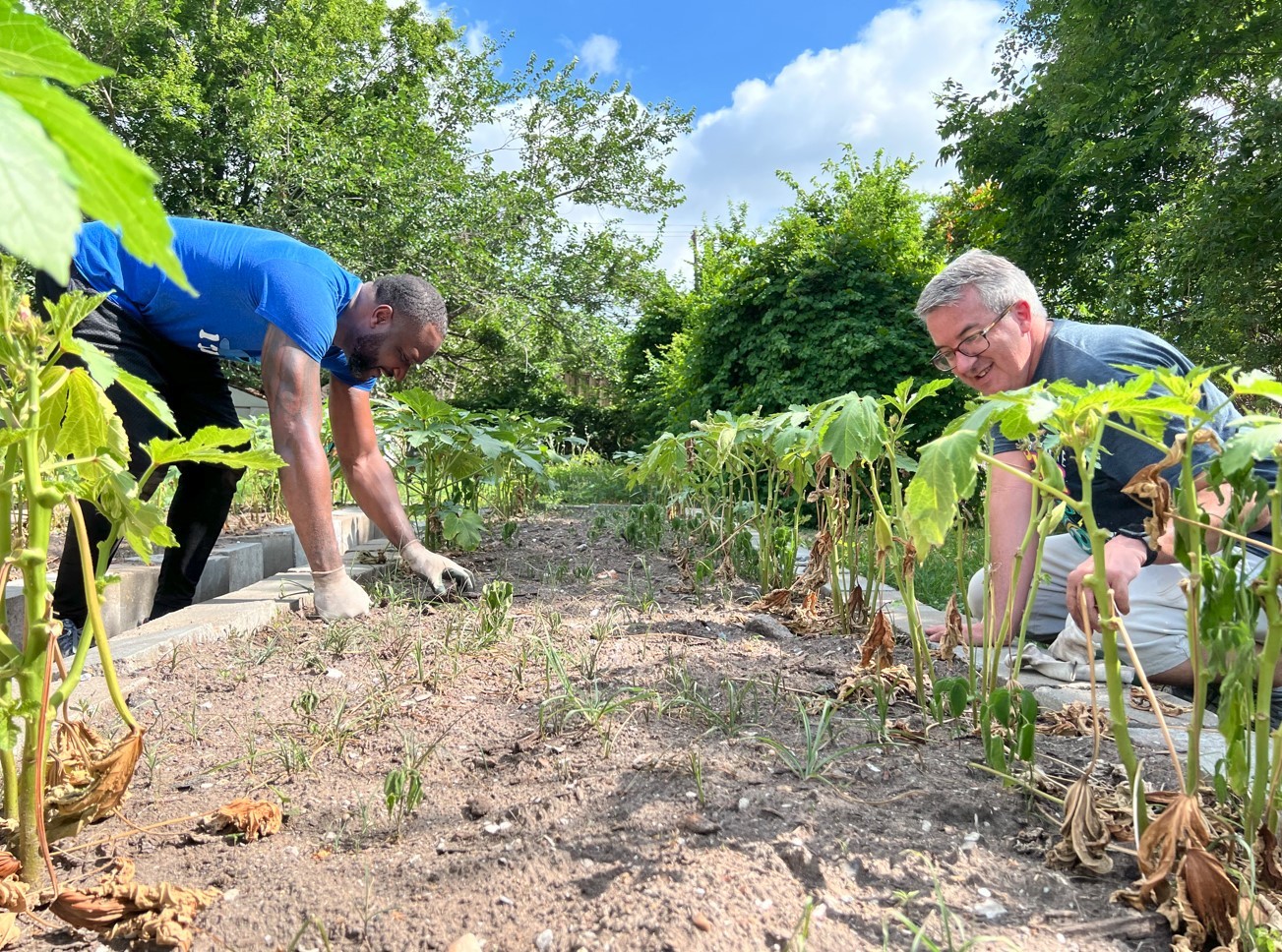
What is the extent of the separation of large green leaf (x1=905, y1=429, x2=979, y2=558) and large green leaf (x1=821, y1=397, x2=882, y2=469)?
1.94 feet

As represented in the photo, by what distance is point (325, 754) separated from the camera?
66.5 inches

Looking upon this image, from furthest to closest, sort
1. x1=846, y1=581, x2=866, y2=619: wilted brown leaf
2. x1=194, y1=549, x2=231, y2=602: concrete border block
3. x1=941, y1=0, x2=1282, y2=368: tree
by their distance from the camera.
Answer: x1=941, y1=0, x2=1282, y2=368: tree < x1=194, y1=549, x2=231, y2=602: concrete border block < x1=846, y1=581, x2=866, y2=619: wilted brown leaf

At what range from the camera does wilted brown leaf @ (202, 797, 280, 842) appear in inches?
53.8

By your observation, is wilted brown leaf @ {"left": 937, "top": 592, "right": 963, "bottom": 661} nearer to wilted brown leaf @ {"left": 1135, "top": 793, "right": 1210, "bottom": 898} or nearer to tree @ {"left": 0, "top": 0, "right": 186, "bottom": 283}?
wilted brown leaf @ {"left": 1135, "top": 793, "right": 1210, "bottom": 898}

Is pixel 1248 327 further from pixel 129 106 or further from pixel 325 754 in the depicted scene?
pixel 129 106

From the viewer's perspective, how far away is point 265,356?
9.03 feet

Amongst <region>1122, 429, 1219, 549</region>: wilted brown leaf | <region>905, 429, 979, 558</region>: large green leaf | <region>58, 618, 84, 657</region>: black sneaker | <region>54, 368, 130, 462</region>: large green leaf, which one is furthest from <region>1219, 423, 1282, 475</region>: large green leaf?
<region>58, 618, 84, 657</region>: black sneaker

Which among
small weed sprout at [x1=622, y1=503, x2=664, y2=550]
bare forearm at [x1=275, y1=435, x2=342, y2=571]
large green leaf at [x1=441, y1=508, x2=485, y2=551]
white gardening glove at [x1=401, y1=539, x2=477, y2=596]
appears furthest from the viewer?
small weed sprout at [x1=622, y1=503, x2=664, y2=550]

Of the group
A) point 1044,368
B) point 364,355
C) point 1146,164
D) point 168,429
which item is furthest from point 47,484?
point 1146,164

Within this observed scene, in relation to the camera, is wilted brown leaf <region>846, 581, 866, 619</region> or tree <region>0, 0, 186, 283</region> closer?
tree <region>0, 0, 186, 283</region>

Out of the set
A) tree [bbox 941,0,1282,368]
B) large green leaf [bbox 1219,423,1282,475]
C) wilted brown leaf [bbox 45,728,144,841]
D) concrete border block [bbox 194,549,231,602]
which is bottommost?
concrete border block [bbox 194,549,231,602]

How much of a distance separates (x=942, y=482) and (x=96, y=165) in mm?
1036

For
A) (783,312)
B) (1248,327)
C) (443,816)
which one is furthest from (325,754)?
(1248,327)

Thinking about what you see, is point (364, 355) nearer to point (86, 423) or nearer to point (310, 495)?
point (310, 495)
